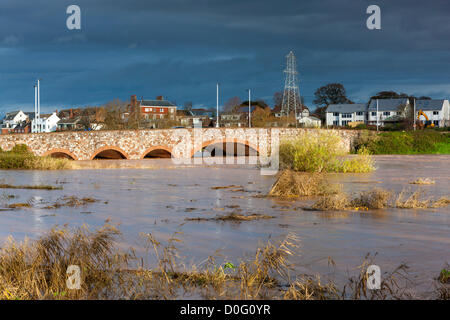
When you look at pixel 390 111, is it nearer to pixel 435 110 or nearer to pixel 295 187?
pixel 435 110

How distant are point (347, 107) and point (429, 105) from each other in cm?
1676

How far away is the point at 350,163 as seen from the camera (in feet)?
105

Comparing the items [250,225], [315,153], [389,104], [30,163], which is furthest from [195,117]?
[250,225]

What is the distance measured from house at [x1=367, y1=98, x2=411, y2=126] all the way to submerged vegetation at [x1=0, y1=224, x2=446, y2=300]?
10407cm

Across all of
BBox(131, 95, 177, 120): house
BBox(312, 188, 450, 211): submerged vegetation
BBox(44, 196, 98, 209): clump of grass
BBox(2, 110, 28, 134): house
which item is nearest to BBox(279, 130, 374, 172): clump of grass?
BBox(312, 188, 450, 211): submerged vegetation

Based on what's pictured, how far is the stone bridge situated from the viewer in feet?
139

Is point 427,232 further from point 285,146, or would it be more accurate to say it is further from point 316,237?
point 285,146

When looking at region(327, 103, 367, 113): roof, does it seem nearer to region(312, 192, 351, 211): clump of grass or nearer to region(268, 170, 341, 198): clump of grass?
region(268, 170, 341, 198): clump of grass

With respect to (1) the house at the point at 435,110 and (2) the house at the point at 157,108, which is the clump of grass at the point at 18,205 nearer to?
(2) the house at the point at 157,108

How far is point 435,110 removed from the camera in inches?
4407

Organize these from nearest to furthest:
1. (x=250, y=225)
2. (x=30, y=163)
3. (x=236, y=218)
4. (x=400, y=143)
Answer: (x=250, y=225) < (x=236, y=218) < (x=30, y=163) < (x=400, y=143)

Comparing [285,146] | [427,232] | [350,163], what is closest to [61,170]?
[285,146]

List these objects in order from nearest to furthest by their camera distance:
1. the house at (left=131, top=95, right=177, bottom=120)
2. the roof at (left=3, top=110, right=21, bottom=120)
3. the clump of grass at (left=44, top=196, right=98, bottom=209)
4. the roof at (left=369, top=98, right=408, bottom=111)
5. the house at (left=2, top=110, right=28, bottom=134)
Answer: the clump of grass at (left=44, top=196, right=98, bottom=209) → the roof at (left=369, top=98, right=408, bottom=111) → the house at (left=131, top=95, right=177, bottom=120) → the house at (left=2, top=110, right=28, bottom=134) → the roof at (left=3, top=110, right=21, bottom=120)
